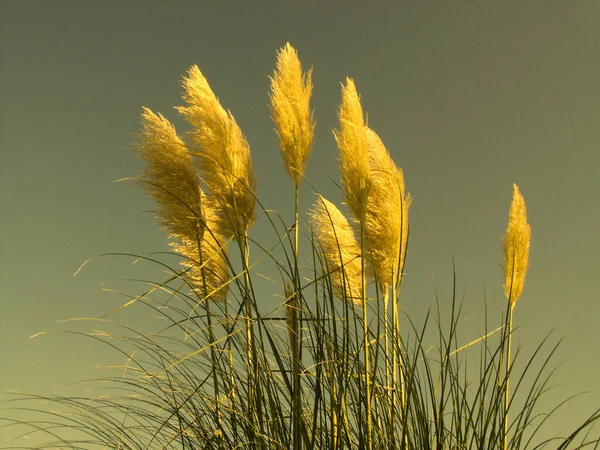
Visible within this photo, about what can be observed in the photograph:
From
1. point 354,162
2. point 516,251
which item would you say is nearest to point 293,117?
point 354,162

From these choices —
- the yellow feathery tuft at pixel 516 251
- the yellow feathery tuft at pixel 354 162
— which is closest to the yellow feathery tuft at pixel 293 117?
the yellow feathery tuft at pixel 354 162

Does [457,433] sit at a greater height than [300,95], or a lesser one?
lesser

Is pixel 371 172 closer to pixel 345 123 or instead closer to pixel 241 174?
pixel 345 123

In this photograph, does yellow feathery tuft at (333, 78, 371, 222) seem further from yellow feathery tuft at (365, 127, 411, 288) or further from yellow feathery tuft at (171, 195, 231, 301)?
yellow feathery tuft at (171, 195, 231, 301)

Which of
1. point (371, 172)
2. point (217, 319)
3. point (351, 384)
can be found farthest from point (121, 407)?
point (371, 172)

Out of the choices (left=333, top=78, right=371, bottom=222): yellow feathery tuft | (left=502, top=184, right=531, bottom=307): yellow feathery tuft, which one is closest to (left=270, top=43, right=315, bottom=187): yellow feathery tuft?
(left=333, top=78, right=371, bottom=222): yellow feathery tuft

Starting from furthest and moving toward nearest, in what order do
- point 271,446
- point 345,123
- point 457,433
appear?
1. point 345,123
2. point 457,433
3. point 271,446
